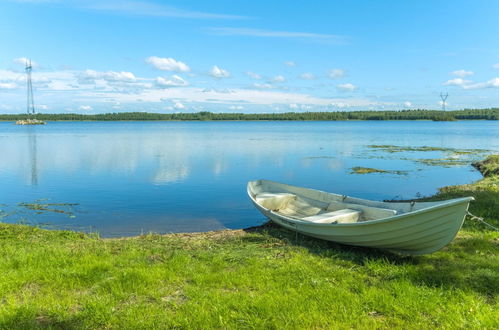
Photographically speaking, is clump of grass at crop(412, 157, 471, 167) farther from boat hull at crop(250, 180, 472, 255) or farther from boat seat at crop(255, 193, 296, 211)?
boat hull at crop(250, 180, 472, 255)

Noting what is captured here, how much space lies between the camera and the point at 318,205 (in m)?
12.9

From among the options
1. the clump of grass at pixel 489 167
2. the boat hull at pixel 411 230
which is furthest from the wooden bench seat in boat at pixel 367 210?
the clump of grass at pixel 489 167

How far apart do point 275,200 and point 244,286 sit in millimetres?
6843

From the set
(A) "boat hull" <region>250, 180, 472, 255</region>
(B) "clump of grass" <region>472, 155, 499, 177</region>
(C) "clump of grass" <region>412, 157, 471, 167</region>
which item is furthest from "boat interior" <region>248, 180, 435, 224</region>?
(C) "clump of grass" <region>412, 157, 471, 167</region>

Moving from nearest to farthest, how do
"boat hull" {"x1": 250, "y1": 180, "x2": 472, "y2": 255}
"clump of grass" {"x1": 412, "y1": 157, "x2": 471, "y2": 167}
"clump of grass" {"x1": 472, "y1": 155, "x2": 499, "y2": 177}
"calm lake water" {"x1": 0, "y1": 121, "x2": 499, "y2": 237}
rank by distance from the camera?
"boat hull" {"x1": 250, "y1": 180, "x2": 472, "y2": 255}
"calm lake water" {"x1": 0, "y1": 121, "x2": 499, "y2": 237}
"clump of grass" {"x1": 472, "y1": 155, "x2": 499, "y2": 177}
"clump of grass" {"x1": 412, "y1": 157, "x2": 471, "y2": 167}

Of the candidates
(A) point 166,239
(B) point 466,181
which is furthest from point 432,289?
(B) point 466,181

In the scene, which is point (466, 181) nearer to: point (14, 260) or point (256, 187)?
point (256, 187)

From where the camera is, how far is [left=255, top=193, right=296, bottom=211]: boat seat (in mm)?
13391

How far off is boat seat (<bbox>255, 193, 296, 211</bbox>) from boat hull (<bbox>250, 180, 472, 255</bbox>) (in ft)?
13.1

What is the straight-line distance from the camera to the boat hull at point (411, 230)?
24.2ft

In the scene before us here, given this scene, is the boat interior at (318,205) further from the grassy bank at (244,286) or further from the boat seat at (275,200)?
the grassy bank at (244,286)

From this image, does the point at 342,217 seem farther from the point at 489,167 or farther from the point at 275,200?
the point at 489,167

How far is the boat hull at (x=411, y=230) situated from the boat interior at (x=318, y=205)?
954 millimetres

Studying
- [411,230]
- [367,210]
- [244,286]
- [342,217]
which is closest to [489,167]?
[367,210]
